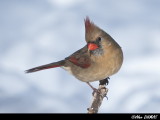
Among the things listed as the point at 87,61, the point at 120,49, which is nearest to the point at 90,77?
the point at 87,61

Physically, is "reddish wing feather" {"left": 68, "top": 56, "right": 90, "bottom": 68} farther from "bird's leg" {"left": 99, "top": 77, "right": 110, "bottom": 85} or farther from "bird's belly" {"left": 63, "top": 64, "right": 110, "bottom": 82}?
"bird's leg" {"left": 99, "top": 77, "right": 110, "bottom": 85}

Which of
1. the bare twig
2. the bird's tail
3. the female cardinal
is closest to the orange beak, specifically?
the female cardinal

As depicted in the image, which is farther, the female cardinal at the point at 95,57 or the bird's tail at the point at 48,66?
the bird's tail at the point at 48,66

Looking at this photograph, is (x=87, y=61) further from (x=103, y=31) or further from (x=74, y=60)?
(x=103, y=31)

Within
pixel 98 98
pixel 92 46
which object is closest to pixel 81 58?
pixel 92 46

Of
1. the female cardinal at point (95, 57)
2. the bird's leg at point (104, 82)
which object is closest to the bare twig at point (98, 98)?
the bird's leg at point (104, 82)

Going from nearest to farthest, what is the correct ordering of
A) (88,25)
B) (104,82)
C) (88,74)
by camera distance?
(88,25) → (88,74) → (104,82)

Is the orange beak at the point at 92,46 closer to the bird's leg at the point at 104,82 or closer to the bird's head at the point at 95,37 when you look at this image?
the bird's head at the point at 95,37

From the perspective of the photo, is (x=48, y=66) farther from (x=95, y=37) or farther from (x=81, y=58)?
(x=95, y=37)
